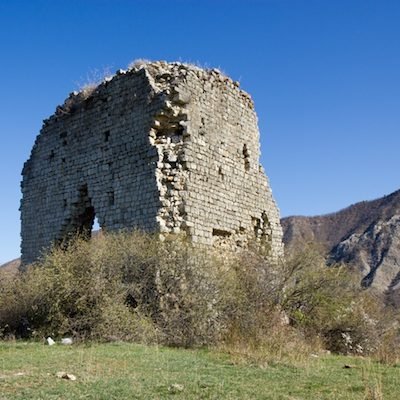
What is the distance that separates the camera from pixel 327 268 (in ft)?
42.8

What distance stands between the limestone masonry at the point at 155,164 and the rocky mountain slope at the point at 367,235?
29337mm

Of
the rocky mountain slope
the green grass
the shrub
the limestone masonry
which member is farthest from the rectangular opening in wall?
the rocky mountain slope

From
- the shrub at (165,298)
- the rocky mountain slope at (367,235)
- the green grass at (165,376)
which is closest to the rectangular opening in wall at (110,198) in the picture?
the shrub at (165,298)

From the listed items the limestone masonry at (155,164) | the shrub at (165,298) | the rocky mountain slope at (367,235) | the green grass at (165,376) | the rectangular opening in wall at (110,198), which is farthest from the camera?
the rocky mountain slope at (367,235)

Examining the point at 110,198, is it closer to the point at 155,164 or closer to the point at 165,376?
the point at 155,164

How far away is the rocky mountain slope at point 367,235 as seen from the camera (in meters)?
49.4

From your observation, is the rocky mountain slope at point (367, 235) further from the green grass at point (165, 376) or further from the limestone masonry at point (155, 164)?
the green grass at point (165, 376)

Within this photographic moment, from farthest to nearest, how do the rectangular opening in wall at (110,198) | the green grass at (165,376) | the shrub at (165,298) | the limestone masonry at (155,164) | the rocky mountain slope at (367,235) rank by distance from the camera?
the rocky mountain slope at (367,235) < the rectangular opening in wall at (110,198) < the limestone masonry at (155,164) < the shrub at (165,298) < the green grass at (165,376)

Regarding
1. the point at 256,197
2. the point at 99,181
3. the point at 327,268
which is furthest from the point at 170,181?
the point at 327,268

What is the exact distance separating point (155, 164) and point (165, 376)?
247 inches

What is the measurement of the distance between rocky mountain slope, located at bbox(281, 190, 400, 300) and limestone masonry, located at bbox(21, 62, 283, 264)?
2934cm

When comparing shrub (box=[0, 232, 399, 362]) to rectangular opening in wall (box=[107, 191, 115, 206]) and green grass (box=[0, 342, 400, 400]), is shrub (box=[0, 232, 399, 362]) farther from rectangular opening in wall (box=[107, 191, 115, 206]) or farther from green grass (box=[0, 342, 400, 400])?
rectangular opening in wall (box=[107, 191, 115, 206])

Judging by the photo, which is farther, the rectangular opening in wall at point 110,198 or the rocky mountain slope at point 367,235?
the rocky mountain slope at point 367,235

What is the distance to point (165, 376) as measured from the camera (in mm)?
6379
